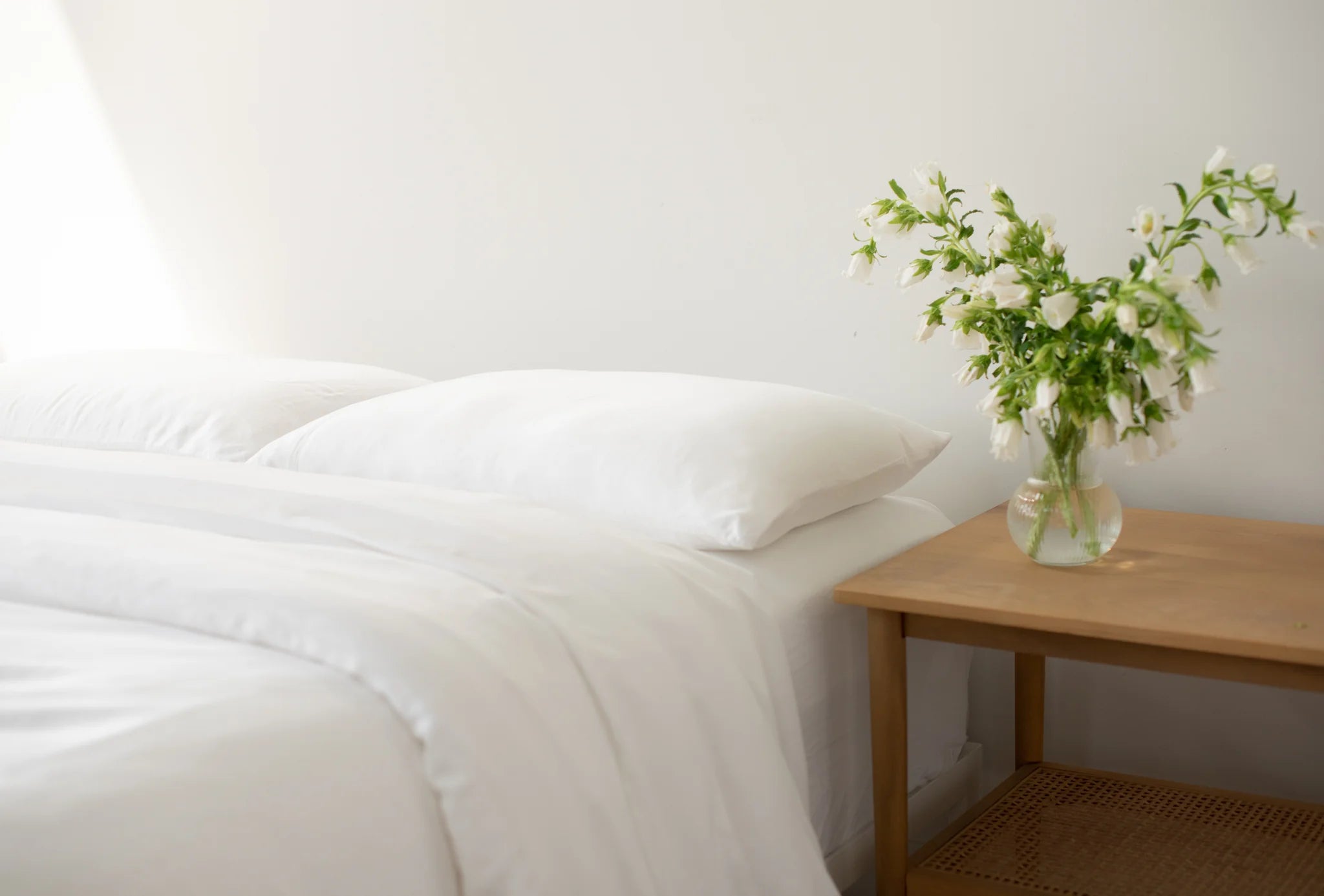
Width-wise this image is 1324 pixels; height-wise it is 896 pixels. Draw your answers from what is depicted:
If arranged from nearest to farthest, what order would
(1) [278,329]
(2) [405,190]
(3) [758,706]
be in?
(3) [758,706] → (2) [405,190] → (1) [278,329]

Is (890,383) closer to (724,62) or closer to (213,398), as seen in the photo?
(724,62)

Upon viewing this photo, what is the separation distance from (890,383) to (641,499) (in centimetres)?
64

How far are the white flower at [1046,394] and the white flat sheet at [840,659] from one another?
0.35 meters

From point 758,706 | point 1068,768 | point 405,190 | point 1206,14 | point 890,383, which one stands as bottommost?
point 1068,768

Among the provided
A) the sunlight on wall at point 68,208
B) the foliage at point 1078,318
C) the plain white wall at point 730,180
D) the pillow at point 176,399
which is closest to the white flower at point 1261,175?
the foliage at point 1078,318

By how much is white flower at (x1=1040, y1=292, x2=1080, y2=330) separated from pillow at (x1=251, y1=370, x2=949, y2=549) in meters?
0.34

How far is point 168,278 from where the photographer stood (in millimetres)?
3006

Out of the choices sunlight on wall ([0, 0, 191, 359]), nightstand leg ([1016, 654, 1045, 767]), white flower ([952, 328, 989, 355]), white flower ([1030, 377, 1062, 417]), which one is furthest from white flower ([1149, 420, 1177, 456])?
sunlight on wall ([0, 0, 191, 359])

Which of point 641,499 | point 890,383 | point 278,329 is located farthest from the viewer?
point 278,329

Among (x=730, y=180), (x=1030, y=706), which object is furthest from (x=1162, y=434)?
(x=730, y=180)

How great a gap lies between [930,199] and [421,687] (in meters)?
0.82

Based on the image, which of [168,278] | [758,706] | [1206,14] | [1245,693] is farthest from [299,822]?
[168,278]

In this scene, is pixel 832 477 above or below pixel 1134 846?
above

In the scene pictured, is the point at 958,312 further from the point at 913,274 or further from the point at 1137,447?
the point at 1137,447
